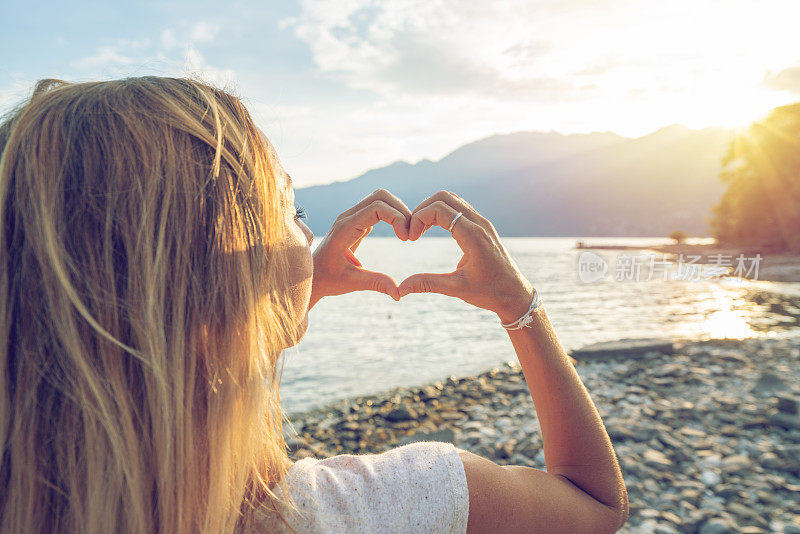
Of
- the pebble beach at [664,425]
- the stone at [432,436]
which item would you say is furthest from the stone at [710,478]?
the stone at [432,436]

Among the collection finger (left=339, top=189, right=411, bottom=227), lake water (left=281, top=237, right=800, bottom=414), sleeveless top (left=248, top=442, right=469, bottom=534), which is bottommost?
lake water (left=281, top=237, right=800, bottom=414)

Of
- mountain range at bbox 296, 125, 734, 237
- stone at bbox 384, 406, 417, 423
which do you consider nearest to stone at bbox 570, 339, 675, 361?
stone at bbox 384, 406, 417, 423

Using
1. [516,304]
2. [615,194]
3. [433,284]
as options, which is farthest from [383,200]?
[615,194]

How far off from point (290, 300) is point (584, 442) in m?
1.11

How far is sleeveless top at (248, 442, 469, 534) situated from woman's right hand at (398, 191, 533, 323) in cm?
60

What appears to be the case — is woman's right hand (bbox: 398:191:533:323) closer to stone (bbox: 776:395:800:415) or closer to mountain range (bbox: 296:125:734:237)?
stone (bbox: 776:395:800:415)

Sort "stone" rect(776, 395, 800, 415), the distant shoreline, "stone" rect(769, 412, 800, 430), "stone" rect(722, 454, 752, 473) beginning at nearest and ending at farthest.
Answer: "stone" rect(722, 454, 752, 473)
"stone" rect(769, 412, 800, 430)
"stone" rect(776, 395, 800, 415)
the distant shoreline

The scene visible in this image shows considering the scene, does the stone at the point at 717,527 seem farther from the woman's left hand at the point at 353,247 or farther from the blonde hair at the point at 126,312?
the blonde hair at the point at 126,312

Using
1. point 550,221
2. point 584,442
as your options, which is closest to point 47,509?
point 584,442

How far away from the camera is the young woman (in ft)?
3.03

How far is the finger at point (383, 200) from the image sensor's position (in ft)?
5.80

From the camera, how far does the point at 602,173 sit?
181 m

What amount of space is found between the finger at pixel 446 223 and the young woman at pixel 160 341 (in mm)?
512

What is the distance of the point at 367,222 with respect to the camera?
180cm
